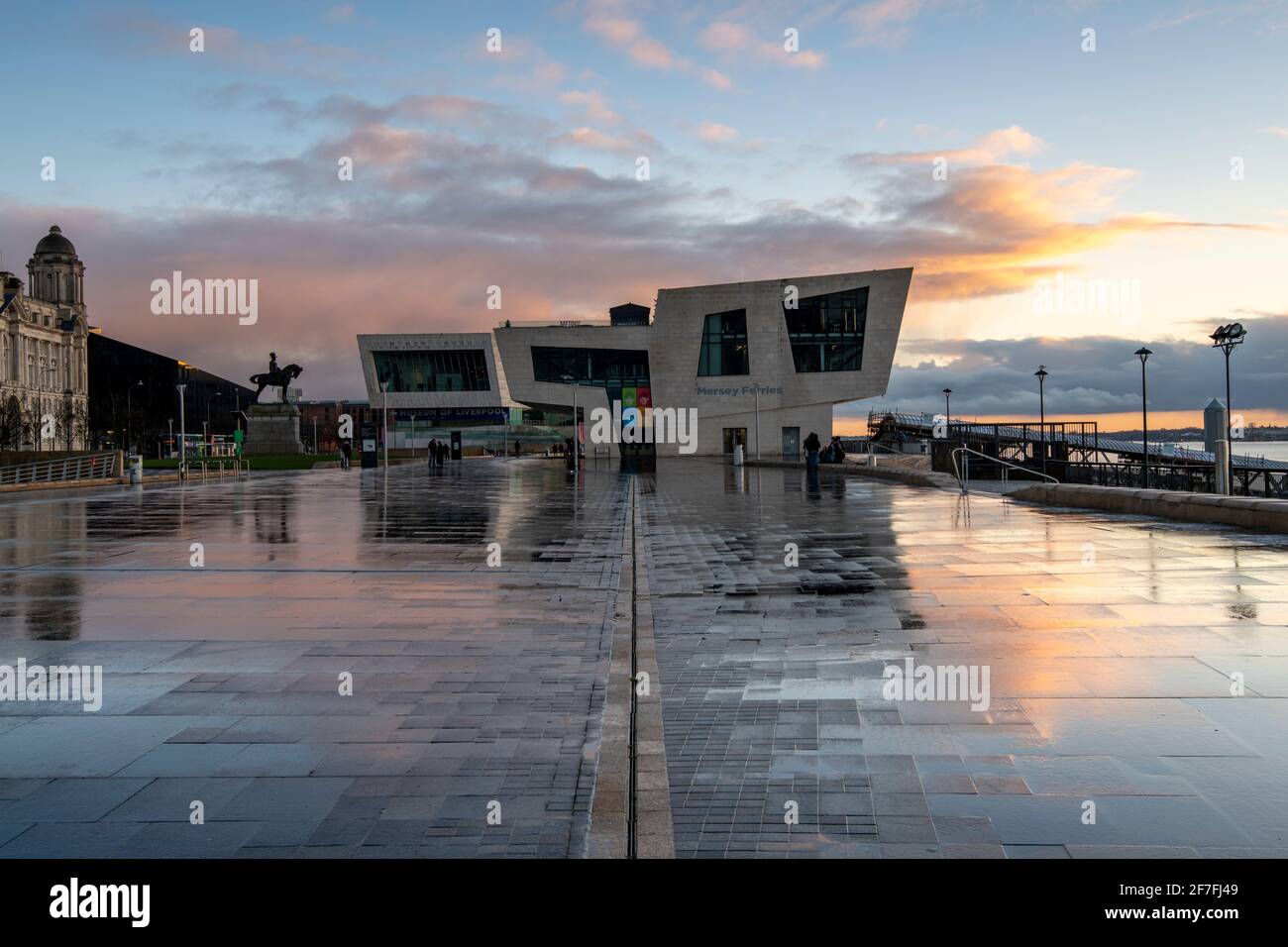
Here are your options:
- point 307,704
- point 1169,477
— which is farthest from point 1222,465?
point 307,704

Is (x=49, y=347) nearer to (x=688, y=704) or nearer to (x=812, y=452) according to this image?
(x=812, y=452)

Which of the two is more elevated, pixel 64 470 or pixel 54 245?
pixel 54 245

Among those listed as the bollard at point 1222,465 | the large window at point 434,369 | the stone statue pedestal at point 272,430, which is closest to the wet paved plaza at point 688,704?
the bollard at point 1222,465

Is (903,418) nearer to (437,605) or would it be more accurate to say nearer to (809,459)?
(809,459)

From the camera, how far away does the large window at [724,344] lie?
78.3 m

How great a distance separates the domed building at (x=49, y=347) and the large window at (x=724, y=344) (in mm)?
67805

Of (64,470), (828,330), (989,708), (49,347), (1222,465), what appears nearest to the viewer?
(989,708)

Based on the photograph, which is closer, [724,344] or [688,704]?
[688,704]

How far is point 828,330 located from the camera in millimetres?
76688

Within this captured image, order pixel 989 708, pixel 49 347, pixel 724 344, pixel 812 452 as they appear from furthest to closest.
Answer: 1. pixel 49 347
2. pixel 724 344
3. pixel 812 452
4. pixel 989 708

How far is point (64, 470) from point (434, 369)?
250 feet

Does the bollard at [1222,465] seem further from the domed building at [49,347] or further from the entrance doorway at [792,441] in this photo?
the domed building at [49,347]
